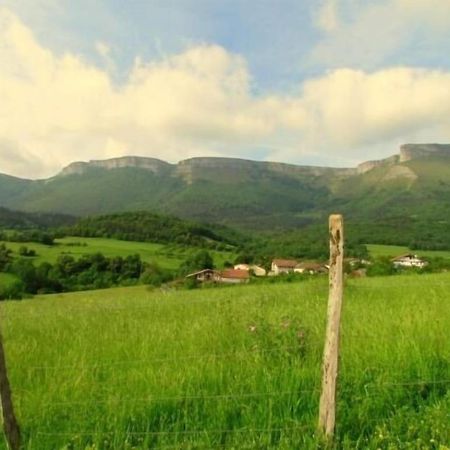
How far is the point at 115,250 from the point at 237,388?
327 ft

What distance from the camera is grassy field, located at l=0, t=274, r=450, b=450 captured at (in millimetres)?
4730

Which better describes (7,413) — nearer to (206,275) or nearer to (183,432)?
(183,432)

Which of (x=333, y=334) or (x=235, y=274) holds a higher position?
(x=333, y=334)

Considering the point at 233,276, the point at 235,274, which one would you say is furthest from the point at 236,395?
the point at 235,274

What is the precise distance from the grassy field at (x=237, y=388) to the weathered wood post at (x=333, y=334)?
221mm

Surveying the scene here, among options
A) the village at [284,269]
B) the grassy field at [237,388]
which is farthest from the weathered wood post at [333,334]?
the village at [284,269]

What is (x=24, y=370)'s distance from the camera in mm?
6820

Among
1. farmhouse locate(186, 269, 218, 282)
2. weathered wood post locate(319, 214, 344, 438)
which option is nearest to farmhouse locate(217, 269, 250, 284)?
farmhouse locate(186, 269, 218, 282)

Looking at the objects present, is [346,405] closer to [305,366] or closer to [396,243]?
[305,366]

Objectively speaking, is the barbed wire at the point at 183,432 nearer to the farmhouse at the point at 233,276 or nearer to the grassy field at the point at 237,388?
the grassy field at the point at 237,388

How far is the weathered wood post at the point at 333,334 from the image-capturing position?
4.50 metres

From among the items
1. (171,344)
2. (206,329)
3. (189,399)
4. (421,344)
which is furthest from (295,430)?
(206,329)

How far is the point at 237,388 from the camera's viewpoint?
5.57 meters

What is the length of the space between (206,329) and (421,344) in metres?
3.54
